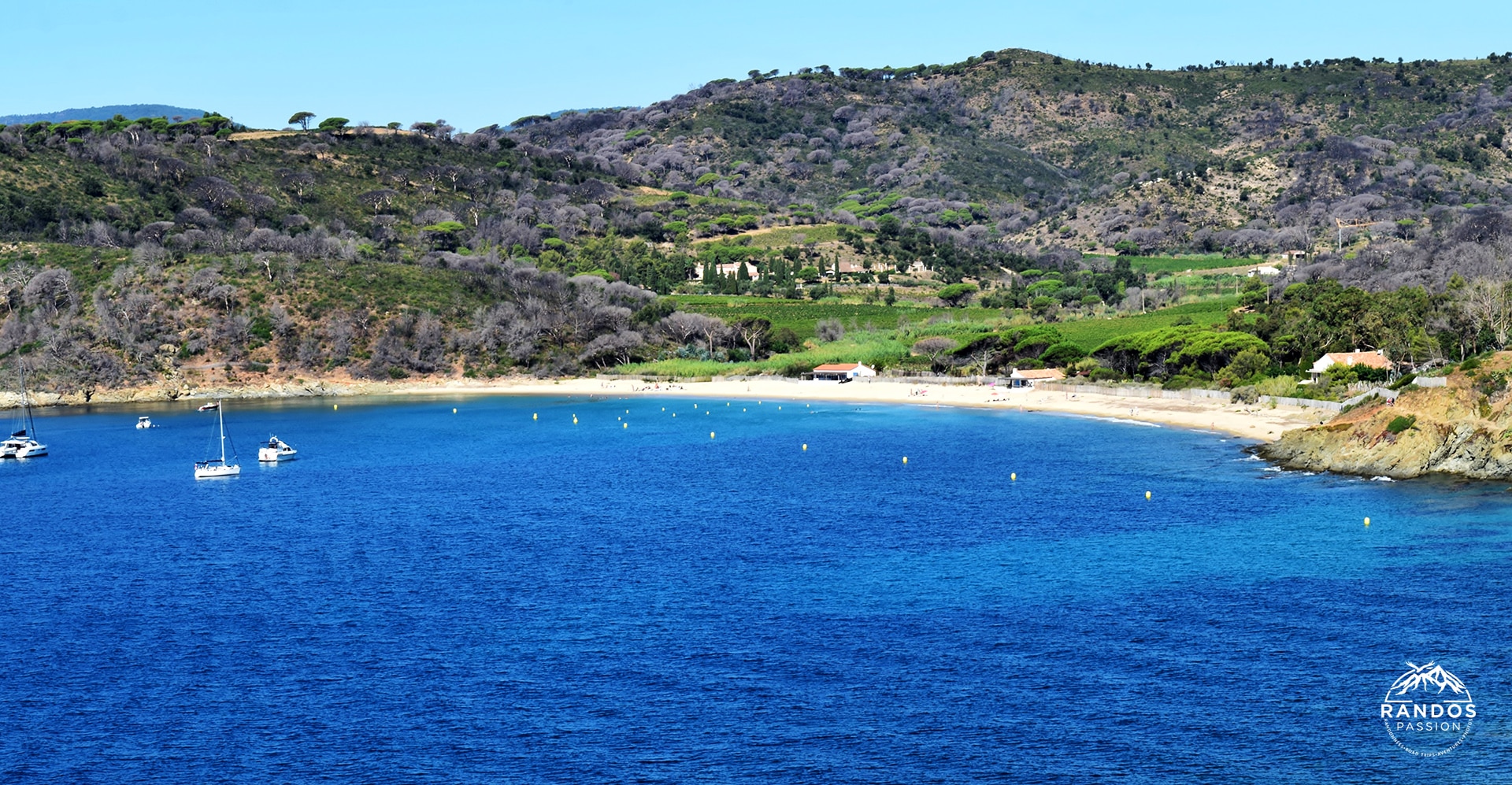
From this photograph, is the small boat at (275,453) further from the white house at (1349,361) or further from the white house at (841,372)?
the white house at (1349,361)

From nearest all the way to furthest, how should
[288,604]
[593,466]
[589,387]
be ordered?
[288,604], [593,466], [589,387]

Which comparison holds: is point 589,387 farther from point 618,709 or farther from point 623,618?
point 618,709

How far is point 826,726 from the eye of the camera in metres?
30.7

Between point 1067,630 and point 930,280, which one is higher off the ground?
point 930,280

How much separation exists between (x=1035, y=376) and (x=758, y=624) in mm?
80780

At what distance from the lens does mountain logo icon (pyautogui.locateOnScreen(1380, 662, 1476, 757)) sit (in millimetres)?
29281

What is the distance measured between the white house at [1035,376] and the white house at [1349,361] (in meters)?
25.2

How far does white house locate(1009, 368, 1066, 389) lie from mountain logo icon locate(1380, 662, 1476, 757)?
269 feet

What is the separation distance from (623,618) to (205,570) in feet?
65.1

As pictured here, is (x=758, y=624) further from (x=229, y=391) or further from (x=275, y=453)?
(x=229, y=391)

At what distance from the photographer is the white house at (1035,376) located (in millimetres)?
115062

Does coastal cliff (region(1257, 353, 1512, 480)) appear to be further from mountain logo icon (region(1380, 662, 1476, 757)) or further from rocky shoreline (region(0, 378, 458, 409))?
rocky shoreline (region(0, 378, 458, 409))

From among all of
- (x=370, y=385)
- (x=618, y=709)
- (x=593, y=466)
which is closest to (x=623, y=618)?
(x=618, y=709)

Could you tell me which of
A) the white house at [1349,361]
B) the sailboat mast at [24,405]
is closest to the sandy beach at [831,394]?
the sailboat mast at [24,405]
